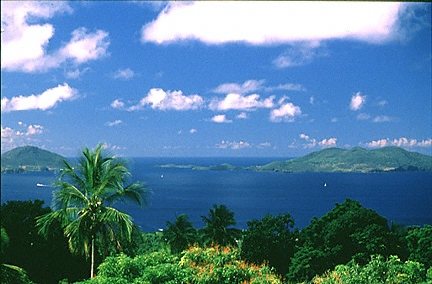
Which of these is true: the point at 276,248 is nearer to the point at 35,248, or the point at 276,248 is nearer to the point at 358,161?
the point at 35,248

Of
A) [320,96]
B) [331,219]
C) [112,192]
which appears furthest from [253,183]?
[112,192]

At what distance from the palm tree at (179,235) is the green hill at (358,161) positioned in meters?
54.3

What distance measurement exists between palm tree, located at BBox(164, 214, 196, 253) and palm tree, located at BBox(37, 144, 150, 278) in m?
9.67

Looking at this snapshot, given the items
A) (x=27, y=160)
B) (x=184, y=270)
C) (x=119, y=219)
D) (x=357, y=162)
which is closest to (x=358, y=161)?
(x=357, y=162)

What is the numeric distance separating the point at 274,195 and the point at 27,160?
33682mm

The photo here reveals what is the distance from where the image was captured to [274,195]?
49500mm

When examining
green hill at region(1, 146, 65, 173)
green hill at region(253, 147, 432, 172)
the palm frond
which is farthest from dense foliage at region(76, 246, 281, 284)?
green hill at region(253, 147, 432, 172)

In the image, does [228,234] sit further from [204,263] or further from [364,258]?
[204,263]

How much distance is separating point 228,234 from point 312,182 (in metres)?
47.4

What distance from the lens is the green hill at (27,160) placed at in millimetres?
61188

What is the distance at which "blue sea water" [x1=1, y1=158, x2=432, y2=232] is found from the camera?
3806 centimetres

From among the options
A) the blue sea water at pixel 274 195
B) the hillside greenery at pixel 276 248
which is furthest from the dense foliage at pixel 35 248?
the blue sea water at pixel 274 195

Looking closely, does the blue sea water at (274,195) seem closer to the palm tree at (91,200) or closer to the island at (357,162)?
the island at (357,162)

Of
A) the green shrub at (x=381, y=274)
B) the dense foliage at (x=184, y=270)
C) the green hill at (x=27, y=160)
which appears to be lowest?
the green shrub at (x=381, y=274)
